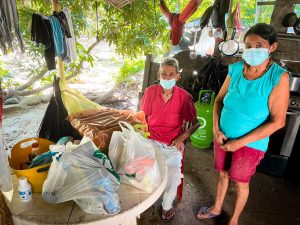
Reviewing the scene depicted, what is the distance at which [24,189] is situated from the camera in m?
1.29

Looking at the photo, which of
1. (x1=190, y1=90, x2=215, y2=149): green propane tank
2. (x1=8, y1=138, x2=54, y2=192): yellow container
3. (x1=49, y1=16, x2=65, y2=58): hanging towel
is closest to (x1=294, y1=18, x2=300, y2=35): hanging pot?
(x1=190, y1=90, x2=215, y2=149): green propane tank

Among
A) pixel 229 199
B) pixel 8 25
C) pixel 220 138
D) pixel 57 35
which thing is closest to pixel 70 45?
pixel 57 35

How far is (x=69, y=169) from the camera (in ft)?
3.98

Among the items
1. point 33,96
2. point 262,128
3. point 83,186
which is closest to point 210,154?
point 262,128

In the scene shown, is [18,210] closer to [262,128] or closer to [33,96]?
[262,128]

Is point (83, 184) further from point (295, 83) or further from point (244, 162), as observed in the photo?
point (295, 83)

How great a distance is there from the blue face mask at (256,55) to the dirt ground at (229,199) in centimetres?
172

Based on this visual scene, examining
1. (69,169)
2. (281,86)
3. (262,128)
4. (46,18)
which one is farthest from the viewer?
(46,18)

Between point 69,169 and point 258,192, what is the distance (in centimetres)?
268

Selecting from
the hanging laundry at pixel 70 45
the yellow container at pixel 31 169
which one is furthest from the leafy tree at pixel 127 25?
the yellow container at pixel 31 169

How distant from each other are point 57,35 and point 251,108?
6.74 ft

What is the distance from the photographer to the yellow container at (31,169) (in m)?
1.32

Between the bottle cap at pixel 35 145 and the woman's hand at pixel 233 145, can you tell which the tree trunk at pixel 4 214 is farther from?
the woman's hand at pixel 233 145

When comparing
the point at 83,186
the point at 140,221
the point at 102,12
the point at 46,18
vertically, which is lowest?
the point at 140,221
